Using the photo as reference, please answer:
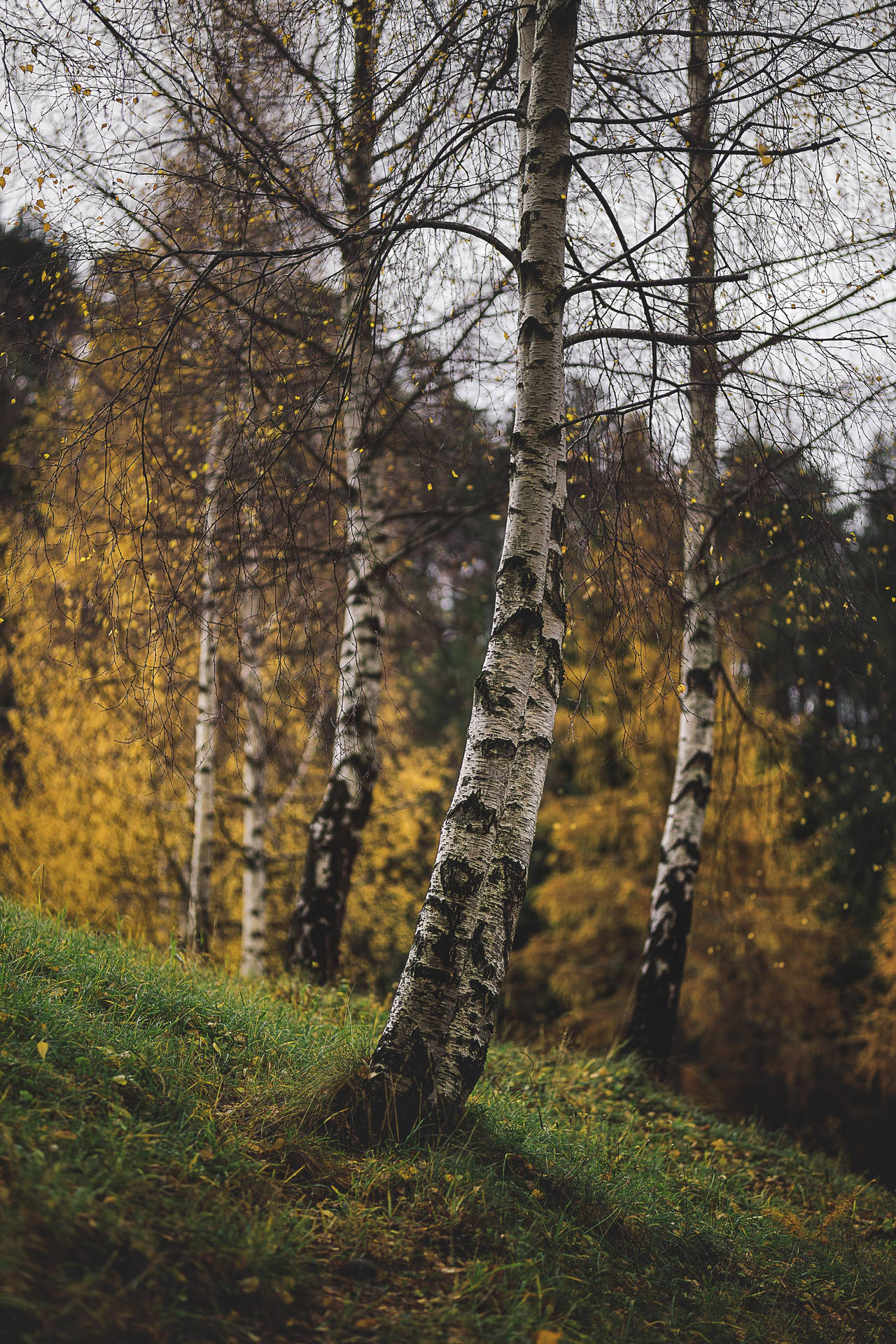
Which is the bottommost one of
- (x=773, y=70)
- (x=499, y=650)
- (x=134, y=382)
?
(x=499, y=650)

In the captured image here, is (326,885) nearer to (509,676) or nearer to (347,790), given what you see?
(347,790)

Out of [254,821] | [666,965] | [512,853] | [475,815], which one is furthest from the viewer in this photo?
[254,821]

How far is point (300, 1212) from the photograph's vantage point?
8.43 feet

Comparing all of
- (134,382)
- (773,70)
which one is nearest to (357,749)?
(134,382)

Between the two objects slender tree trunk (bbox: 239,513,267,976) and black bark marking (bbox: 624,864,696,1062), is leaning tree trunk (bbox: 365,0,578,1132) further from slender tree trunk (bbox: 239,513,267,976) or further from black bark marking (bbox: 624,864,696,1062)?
slender tree trunk (bbox: 239,513,267,976)

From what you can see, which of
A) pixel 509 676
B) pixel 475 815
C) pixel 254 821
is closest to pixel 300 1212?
pixel 475 815

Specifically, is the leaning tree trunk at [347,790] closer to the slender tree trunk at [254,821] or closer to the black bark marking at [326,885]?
the black bark marking at [326,885]

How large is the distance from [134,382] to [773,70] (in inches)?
128

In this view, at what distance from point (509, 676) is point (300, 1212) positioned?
6.85 feet

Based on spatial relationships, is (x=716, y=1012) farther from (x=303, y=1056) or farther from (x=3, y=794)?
(x=3, y=794)

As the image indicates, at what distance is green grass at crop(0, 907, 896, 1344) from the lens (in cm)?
211

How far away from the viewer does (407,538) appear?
7320mm

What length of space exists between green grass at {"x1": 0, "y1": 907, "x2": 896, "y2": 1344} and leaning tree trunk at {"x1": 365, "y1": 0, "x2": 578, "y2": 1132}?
0.27 meters

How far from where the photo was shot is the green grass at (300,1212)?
2.11 meters
